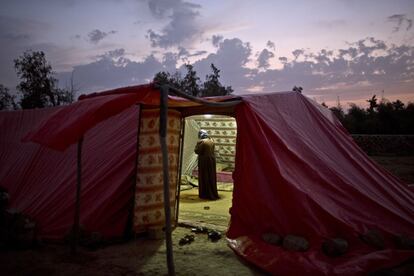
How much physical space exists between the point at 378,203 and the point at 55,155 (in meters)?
5.50

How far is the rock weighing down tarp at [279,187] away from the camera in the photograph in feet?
13.2

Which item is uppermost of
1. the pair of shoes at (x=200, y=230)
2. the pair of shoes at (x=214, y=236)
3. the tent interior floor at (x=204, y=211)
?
the pair of shoes at (x=214, y=236)

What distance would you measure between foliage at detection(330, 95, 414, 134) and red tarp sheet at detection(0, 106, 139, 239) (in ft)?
63.6

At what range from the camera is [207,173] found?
899 centimetres

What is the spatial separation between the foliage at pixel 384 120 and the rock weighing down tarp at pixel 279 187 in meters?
17.7

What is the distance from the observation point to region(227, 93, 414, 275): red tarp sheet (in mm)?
4078

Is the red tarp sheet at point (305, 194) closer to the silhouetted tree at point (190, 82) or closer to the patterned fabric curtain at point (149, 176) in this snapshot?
the patterned fabric curtain at point (149, 176)

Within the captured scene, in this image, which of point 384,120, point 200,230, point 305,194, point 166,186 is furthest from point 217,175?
point 384,120

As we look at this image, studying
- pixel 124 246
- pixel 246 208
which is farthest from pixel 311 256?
pixel 124 246

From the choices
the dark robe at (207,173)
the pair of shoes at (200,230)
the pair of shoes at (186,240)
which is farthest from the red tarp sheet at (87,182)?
the dark robe at (207,173)

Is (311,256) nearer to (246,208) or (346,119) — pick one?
(246,208)

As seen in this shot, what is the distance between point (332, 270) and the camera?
375 centimetres

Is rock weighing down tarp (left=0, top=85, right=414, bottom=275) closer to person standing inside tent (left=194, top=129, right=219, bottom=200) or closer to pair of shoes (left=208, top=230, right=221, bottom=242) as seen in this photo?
pair of shoes (left=208, top=230, right=221, bottom=242)

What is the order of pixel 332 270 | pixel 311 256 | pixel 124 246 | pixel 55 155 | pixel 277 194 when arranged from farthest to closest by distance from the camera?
pixel 55 155
pixel 124 246
pixel 277 194
pixel 311 256
pixel 332 270
